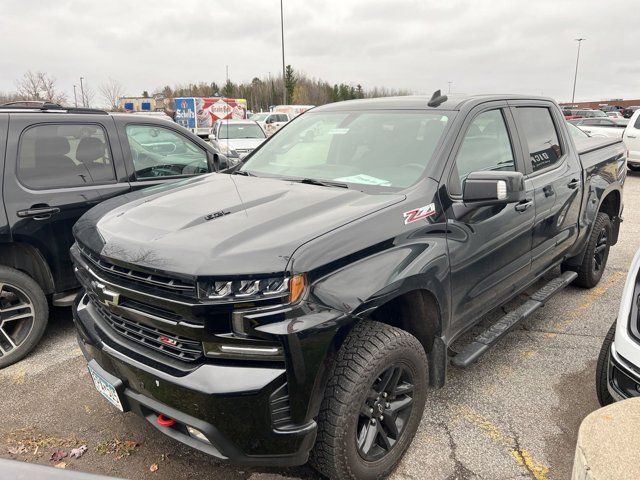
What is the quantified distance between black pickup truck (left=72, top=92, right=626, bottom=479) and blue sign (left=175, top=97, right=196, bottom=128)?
23.5 meters

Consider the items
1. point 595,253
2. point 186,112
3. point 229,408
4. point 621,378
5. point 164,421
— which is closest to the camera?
point 229,408

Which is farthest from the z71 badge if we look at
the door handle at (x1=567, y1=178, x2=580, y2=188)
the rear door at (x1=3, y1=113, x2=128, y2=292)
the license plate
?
the rear door at (x1=3, y1=113, x2=128, y2=292)

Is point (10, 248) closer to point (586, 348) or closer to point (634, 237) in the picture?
point (586, 348)

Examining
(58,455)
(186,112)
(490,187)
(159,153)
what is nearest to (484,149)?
(490,187)

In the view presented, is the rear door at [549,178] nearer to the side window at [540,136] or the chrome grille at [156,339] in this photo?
the side window at [540,136]

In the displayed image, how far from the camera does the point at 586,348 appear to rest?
3.82 metres

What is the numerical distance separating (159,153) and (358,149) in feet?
7.39

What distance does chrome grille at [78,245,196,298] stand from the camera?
1957 mm

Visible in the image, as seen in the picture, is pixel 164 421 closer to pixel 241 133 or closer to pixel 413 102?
pixel 413 102

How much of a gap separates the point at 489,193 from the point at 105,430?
2.56 m

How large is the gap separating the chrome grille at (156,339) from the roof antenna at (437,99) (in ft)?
7.03

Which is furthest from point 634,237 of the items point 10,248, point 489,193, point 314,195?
point 10,248

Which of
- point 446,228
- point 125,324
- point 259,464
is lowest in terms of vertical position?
point 259,464

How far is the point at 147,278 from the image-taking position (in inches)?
82.0
